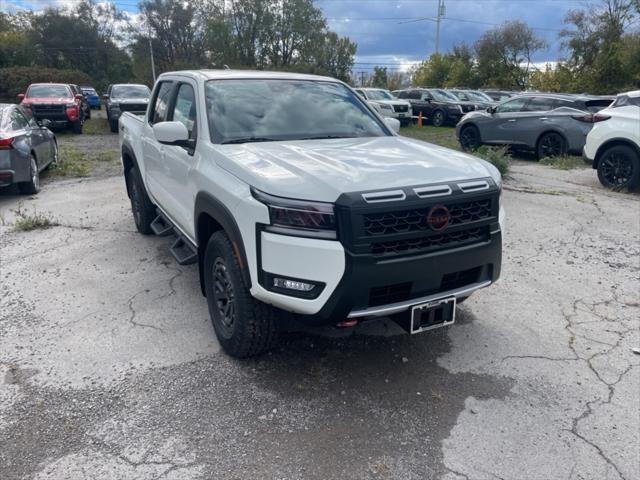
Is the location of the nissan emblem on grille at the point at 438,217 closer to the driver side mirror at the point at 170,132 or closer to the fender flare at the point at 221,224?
the fender flare at the point at 221,224

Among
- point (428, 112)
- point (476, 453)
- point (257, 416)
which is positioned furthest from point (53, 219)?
point (428, 112)

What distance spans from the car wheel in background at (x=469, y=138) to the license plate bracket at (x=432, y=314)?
37.5 feet

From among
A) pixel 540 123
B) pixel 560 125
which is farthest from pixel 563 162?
pixel 540 123

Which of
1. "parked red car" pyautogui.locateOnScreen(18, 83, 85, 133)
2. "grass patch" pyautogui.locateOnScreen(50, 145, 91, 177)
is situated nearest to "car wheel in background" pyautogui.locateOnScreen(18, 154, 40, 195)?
"grass patch" pyautogui.locateOnScreen(50, 145, 91, 177)

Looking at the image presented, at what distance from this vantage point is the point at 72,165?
37.0 ft

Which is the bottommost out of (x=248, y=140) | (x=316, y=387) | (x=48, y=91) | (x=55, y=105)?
(x=316, y=387)

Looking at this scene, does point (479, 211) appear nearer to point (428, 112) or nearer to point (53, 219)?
point (53, 219)

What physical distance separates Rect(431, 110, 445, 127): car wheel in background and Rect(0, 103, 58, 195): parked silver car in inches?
636

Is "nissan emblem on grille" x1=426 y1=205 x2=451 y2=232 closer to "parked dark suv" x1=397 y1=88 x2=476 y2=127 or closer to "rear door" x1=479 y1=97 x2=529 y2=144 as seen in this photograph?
"rear door" x1=479 y1=97 x2=529 y2=144

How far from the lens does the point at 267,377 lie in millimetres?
3355

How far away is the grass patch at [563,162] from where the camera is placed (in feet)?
36.9

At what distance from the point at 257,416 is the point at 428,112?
69.1ft

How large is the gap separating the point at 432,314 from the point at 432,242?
43cm

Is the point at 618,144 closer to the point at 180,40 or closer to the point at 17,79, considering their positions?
the point at 17,79
